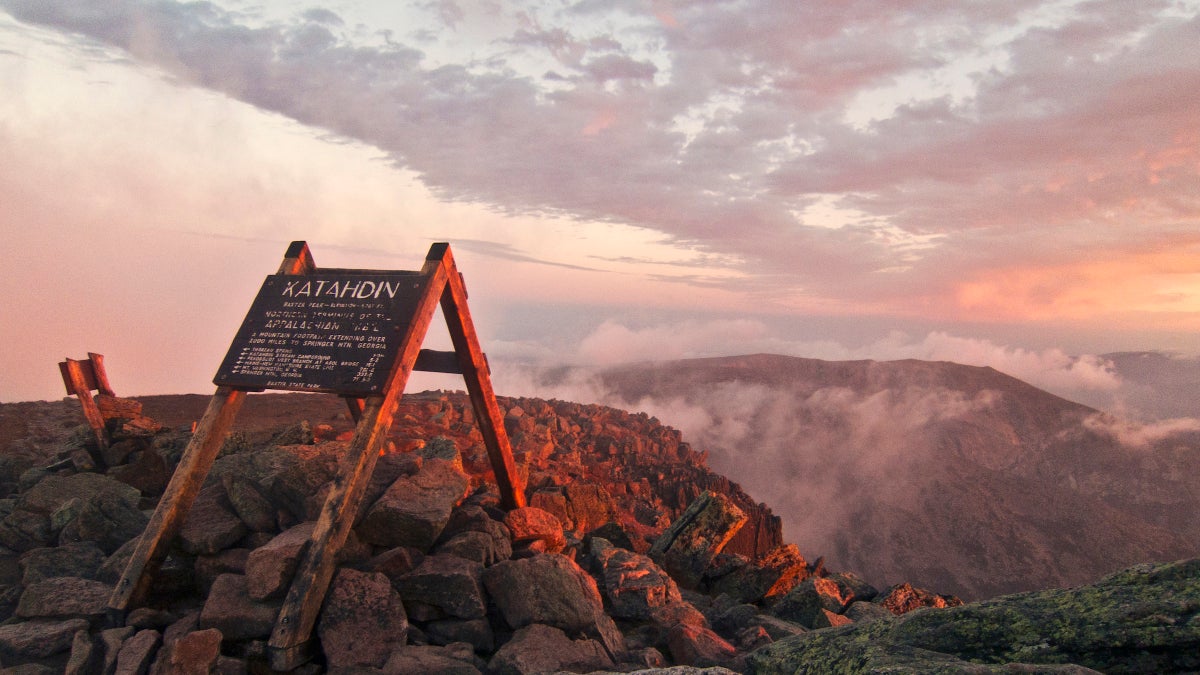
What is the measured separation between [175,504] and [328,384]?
2.04 meters

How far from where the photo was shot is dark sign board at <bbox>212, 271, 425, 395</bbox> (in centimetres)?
688

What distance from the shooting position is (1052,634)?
4223 millimetres

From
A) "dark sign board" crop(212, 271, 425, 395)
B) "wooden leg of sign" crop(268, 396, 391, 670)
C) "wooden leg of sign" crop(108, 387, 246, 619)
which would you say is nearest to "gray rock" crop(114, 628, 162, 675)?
"wooden leg of sign" crop(108, 387, 246, 619)

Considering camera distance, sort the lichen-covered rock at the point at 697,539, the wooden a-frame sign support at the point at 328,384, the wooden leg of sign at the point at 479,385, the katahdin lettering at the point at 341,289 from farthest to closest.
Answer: the lichen-covered rock at the point at 697,539 < the wooden leg of sign at the point at 479,385 < the katahdin lettering at the point at 341,289 < the wooden a-frame sign support at the point at 328,384

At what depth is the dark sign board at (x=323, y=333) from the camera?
22.6ft

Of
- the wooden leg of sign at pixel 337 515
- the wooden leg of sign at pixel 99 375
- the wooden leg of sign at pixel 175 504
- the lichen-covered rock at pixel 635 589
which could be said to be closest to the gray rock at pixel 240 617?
the wooden leg of sign at pixel 337 515

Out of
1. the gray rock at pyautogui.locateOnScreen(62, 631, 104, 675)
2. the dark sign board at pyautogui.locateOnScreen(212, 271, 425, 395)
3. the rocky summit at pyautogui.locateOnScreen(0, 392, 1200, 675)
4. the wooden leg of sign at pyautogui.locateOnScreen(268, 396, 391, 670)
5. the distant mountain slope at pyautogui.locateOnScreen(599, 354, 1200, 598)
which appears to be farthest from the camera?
the distant mountain slope at pyautogui.locateOnScreen(599, 354, 1200, 598)

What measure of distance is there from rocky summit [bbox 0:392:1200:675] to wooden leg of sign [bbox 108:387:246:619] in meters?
0.18

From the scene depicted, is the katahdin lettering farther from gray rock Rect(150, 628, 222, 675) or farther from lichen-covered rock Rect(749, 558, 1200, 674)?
lichen-covered rock Rect(749, 558, 1200, 674)

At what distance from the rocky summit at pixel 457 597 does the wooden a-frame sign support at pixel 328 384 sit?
247 millimetres

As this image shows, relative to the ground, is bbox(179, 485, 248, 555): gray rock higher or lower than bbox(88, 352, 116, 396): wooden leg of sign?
lower

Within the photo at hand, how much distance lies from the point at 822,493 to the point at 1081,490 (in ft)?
151

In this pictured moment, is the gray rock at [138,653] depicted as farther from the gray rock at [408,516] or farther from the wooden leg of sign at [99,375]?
the wooden leg of sign at [99,375]

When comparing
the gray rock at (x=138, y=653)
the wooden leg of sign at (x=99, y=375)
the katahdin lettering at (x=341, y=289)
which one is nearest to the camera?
the gray rock at (x=138, y=653)
